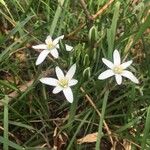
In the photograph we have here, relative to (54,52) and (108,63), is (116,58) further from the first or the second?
(54,52)

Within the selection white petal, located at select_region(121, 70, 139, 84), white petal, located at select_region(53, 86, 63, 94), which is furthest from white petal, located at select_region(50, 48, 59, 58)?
white petal, located at select_region(121, 70, 139, 84)

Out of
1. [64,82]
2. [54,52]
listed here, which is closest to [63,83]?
[64,82]

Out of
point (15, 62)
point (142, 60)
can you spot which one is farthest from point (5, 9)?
point (142, 60)

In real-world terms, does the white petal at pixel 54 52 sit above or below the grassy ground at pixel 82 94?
above

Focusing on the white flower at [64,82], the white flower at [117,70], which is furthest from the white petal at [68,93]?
the white flower at [117,70]

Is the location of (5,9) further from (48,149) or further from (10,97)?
(48,149)

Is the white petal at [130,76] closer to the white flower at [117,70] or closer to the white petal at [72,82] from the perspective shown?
the white flower at [117,70]

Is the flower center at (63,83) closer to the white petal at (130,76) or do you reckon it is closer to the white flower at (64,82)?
the white flower at (64,82)

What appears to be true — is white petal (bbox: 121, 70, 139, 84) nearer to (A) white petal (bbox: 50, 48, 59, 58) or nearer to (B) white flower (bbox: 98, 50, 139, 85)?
(B) white flower (bbox: 98, 50, 139, 85)

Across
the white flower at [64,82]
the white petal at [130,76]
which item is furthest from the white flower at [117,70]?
the white flower at [64,82]
